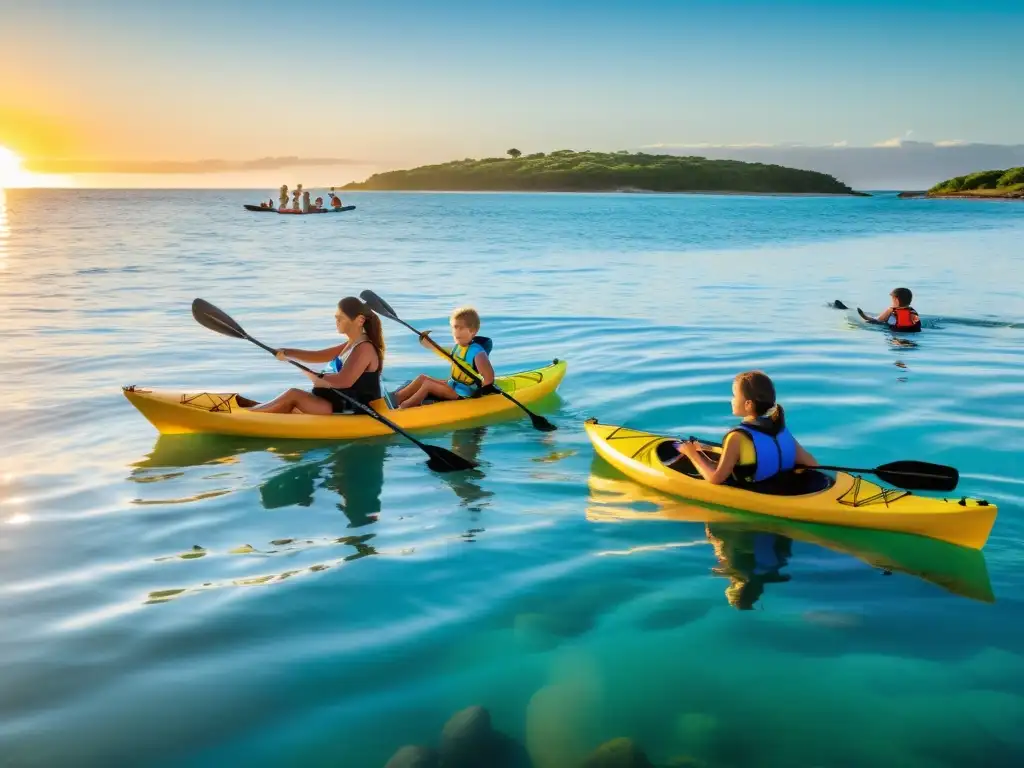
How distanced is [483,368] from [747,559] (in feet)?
12.0

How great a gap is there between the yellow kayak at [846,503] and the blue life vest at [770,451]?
158 mm

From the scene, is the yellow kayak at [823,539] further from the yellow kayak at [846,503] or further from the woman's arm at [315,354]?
the woman's arm at [315,354]

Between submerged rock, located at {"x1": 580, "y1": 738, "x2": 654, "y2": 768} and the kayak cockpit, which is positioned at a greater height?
the kayak cockpit

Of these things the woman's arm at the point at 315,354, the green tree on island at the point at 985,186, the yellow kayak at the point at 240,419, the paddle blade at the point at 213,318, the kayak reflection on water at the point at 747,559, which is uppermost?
the green tree on island at the point at 985,186

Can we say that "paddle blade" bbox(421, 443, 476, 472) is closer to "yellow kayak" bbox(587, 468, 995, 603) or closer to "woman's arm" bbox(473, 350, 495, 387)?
"yellow kayak" bbox(587, 468, 995, 603)

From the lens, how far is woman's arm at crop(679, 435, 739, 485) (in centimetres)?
575

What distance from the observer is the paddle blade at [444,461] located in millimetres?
7207

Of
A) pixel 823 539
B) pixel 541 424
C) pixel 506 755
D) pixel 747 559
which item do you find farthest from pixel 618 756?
pixel 541 424

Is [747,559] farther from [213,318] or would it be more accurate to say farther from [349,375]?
[213,318]

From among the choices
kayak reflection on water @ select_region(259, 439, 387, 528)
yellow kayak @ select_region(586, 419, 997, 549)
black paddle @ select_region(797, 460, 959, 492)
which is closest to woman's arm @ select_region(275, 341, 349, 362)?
kayak reflection on water @ select_region(259, 439, 387, 528)

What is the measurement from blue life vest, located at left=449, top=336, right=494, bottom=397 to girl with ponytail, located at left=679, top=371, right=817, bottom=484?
3.28m

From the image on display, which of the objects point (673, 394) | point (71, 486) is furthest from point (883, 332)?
point (71, 486)

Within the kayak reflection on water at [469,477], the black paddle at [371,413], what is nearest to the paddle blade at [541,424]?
the kayak reflection on water at [469,477]

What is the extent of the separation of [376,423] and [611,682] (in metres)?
4.33
